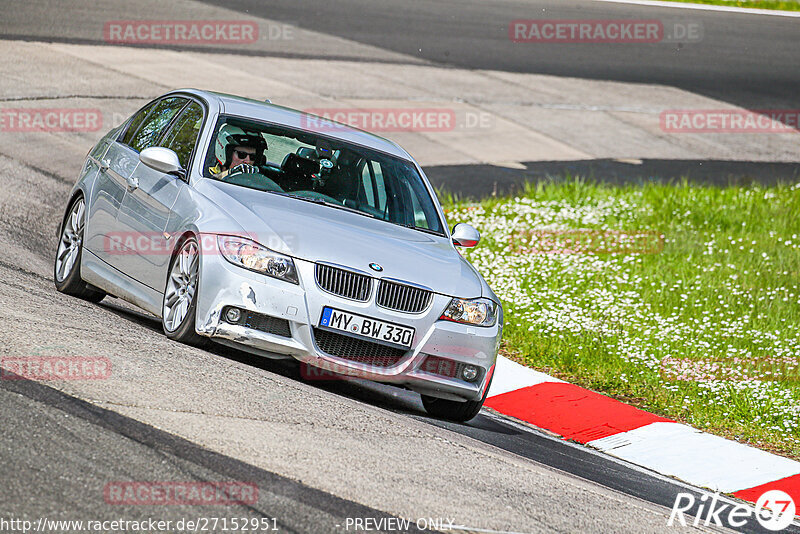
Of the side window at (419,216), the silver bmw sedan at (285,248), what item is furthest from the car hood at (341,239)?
the side window at (419,216)

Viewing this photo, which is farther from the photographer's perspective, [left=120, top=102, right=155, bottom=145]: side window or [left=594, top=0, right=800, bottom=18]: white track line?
[left=594, top=0, right=800, bottom=18]: white track line

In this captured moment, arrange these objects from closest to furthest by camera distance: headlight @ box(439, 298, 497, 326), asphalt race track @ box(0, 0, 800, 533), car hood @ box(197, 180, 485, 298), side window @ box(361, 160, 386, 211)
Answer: asphalt race track @ box(0, 0, 800, 533)
car hood @ box(197, 180, 485, 298)
headlight @ box(439, 298, 497, 326)
side window @ box(361, 160, 386, 211)

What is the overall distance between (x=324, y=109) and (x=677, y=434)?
10791 mm

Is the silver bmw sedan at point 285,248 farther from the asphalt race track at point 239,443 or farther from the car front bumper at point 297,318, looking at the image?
the asphalt race track at point 239,443

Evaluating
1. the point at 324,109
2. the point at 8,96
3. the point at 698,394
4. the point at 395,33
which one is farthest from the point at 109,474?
the point at 395,33

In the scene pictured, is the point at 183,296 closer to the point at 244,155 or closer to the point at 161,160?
the point at 161,160

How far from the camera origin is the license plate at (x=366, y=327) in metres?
6.66

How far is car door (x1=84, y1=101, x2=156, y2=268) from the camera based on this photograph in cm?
784

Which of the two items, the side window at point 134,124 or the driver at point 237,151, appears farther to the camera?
the side window at point 134,124

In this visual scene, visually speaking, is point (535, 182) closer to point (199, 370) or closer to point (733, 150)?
point (733, 150)

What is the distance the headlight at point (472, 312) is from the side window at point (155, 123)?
2.73 m

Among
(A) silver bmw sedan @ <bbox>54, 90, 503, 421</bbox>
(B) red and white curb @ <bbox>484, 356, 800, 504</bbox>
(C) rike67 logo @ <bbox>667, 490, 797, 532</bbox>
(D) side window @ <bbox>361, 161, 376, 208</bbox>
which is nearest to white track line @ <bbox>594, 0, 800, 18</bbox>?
(B) red and white curb @ <bbox>484, 356, 800, 504</bbox>

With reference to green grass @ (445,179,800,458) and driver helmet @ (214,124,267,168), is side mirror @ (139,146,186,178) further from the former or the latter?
green grass @ (445,179,800,458)

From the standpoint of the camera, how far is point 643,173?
17781 mm
